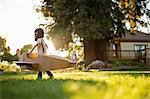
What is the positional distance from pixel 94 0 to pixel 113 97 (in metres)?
30.1

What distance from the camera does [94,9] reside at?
31188 mm

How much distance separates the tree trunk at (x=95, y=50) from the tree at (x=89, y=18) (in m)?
0.19

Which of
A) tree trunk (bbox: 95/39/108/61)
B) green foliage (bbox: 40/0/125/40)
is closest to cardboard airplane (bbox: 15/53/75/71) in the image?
green foliage (bbox: 40/0/125/40)

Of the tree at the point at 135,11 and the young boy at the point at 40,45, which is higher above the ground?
the tree at the point at 135,11

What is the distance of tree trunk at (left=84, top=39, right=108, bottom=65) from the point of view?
115ft

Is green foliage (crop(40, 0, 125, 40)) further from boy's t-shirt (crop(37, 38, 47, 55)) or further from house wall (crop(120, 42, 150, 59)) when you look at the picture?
boy's t-shirt (crop(37, 38, 47, 55))

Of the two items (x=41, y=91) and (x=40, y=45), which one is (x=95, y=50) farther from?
(x=41, y=91)

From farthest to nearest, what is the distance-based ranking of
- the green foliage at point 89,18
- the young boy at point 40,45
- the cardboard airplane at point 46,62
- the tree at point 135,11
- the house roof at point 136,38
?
1. the house roof at point 136,38
2. the tree at point 135,11
3. the green foliage at point 89,18
4. the young boy at point 40,45
5. the cardboard airplane at point 46,62

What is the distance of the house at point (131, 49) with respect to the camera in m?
47.8

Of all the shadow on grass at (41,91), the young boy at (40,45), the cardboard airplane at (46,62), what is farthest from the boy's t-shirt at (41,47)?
the shadow on grass at (41,91)

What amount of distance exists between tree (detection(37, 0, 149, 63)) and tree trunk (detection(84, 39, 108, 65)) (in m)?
0.19

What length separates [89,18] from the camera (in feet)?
102

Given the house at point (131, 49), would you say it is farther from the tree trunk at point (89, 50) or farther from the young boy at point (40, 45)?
the young boy at point (40, 45)

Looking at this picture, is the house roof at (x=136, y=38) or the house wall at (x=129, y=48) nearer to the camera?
the house wall at (x=129, y=48)
